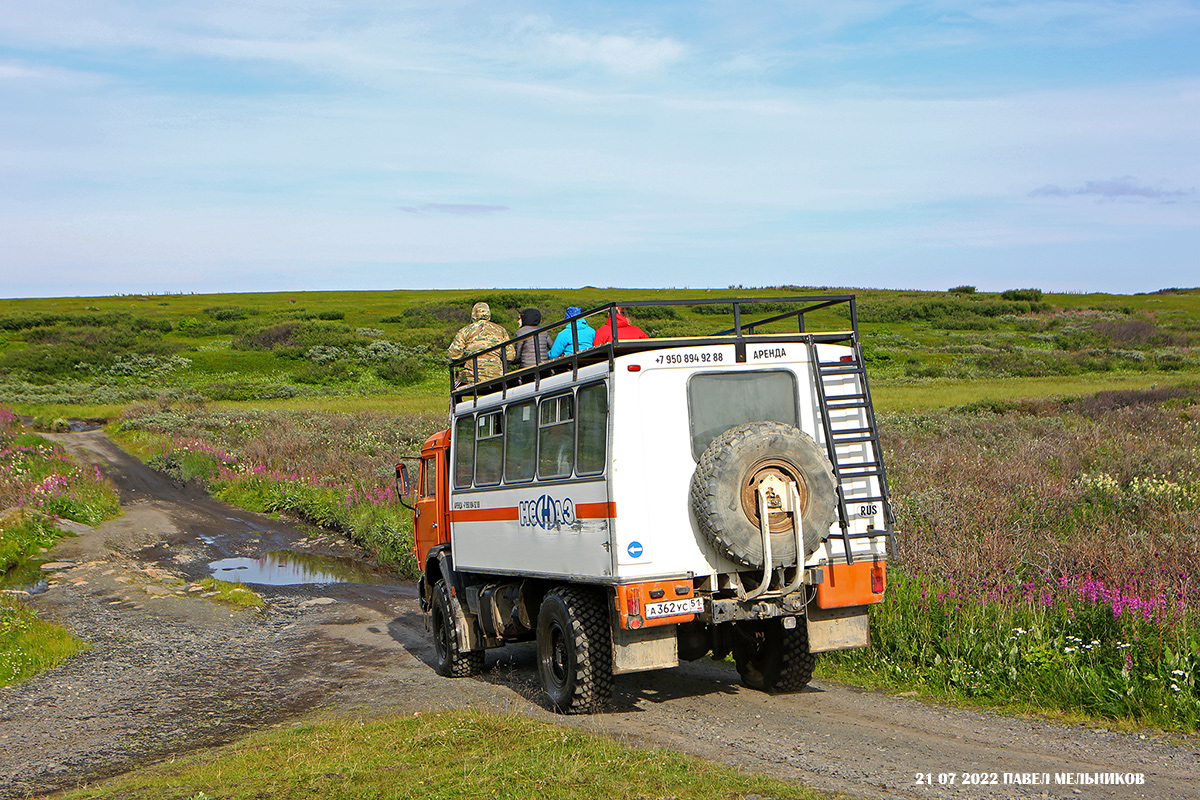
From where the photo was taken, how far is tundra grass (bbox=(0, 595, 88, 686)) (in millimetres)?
12055

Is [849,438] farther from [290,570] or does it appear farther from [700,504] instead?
[290,570]

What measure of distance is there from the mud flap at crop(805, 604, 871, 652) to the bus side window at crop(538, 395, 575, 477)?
2441 mm

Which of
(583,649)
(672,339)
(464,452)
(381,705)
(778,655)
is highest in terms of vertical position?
(672,339)

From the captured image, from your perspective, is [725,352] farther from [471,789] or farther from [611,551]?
[471,789]

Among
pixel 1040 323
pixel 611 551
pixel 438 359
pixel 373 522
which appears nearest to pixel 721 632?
pixel 611 551

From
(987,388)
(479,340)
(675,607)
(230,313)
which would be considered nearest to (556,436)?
(675,607)

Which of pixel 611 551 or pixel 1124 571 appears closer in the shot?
pixel 611 551

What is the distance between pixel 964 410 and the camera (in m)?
37.1

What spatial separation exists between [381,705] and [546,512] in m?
2.54

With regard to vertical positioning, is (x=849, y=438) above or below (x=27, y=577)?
above

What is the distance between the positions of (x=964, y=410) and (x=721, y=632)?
30462mm

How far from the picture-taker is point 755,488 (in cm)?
784

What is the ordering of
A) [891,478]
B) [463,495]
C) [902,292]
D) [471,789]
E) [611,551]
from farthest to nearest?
[902,292] → [891,478] → [463,495] → [611,551] → [471,789]

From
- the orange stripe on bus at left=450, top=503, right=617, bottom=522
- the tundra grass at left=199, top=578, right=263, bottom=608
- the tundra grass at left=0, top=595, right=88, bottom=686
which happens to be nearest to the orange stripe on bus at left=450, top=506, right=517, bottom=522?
the orange stripe on bus at left=450, top=503, right=617, bottom=522
